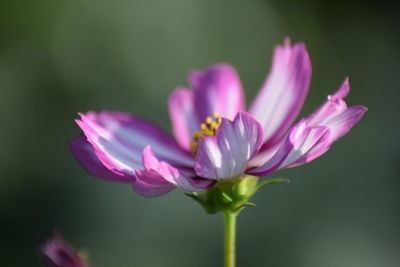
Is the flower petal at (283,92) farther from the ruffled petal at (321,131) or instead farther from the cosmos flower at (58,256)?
the cosmos flower at (58,256)

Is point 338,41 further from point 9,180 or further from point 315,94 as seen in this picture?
point 9,180

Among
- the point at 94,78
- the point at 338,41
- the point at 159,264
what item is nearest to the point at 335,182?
the point at 159,264

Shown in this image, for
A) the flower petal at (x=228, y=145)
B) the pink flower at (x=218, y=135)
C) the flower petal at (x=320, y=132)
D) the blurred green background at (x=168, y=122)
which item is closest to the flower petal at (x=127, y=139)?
the pink flower at (x=218, y=135)

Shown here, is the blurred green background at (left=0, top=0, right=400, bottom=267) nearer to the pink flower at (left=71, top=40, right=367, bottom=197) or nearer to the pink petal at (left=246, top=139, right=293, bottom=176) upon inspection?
the pink flower at (left=71, top=40, right=367, bottom=197)

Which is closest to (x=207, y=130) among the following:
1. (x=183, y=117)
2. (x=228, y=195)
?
(x=183, y=117)

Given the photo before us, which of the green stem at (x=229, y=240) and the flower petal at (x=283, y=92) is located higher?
the flower petal at (x=283, y=92)

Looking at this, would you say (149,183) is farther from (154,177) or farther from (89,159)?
(89,159)

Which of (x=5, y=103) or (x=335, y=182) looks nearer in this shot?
(x=335, y=182)
